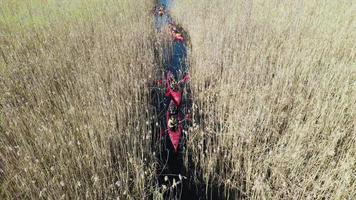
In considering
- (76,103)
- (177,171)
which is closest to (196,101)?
(177,171)

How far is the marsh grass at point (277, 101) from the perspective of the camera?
8.58ft

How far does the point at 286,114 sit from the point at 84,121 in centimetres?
241

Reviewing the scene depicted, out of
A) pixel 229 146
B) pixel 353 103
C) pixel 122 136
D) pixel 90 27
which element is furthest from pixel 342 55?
pixel 90 27

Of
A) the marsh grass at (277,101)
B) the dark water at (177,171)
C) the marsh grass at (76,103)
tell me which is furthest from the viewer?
the dark water at (177,171)

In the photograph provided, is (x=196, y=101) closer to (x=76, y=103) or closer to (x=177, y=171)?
(x=177, y=171)

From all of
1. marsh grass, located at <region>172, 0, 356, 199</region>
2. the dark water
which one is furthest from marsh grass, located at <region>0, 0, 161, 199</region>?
marsh grass, located at <region>172, 0, 356, 199</region>

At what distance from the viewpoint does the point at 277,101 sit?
3596 millimetres

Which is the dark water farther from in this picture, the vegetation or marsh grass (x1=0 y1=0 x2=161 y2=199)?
marsh grass (x1=0 y1=0 x2=161 y2=199)

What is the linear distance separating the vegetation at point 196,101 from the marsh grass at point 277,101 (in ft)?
0.08

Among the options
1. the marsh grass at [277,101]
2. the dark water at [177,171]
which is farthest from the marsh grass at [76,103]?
the marsh grass at [277,101]

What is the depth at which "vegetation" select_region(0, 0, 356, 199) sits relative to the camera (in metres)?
2.48

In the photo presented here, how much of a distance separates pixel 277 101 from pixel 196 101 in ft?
4.27

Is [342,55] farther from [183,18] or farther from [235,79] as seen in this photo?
[183,18]

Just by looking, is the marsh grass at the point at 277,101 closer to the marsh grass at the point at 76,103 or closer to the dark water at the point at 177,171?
the dark water at the point at 177,171
